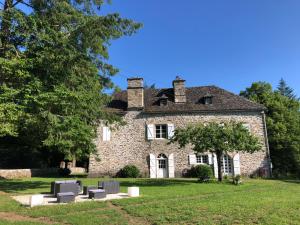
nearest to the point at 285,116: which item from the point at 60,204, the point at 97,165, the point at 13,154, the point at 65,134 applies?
the point at 97,165

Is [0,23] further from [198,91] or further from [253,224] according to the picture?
[198,91]

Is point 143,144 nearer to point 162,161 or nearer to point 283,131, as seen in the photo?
point 162,161

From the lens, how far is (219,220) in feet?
21.2

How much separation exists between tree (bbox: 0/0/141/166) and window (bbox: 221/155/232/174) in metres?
12.0

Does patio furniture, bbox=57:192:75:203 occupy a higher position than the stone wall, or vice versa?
the stone wall

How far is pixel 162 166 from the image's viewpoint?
841 inches

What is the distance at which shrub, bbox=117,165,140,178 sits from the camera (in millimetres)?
20636

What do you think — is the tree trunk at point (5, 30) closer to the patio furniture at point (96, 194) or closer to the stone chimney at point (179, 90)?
the patio furniture at point (96, 194)

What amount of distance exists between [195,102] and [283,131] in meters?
9.04

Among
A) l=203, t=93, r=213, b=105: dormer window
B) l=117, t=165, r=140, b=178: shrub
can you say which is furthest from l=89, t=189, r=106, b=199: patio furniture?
l=203, t=93, r=213, b=105: dormer window

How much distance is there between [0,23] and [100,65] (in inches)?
202

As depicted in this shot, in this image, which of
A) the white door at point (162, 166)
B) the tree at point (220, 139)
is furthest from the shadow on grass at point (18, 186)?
the white door at point (162, 166)

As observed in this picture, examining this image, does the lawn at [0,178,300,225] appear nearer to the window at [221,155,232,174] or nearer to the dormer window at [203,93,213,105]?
the window at [221,155,232,174]

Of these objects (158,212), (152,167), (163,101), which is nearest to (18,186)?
(158,212)
